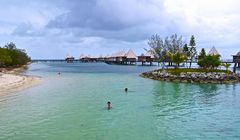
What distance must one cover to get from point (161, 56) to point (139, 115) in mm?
78879

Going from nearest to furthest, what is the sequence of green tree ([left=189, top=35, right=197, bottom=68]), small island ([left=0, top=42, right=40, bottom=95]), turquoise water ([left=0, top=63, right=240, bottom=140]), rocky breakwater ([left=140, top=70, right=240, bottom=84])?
turquoise water ([left=0, top=63, right=240, bottom=140]), small island ([left=0, top=42, right=40, bottom=95]), rocky breakwater ([left=140, top=70, right=240, bottom=84]), green tree ([left=189, top=35, right=197, bottom=68])

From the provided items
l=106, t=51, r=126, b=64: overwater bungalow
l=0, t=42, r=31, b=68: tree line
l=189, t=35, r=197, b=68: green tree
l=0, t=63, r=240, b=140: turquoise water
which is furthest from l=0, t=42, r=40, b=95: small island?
l=106, t=51, r=126, b=64: overwater bungalow

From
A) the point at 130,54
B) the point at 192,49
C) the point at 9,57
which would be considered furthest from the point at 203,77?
the point at 130,54

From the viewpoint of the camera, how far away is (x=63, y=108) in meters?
29.5

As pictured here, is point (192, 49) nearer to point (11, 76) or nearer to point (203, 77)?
point (203, 77)

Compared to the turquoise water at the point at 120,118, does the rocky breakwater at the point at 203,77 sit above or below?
above

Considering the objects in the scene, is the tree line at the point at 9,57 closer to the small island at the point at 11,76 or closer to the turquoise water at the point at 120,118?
the small island at the point at 11,76

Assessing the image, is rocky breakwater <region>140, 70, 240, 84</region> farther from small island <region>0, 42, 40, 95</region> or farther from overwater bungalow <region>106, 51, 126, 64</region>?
overwater bungalow <region>106, 51, 126, 64</region>

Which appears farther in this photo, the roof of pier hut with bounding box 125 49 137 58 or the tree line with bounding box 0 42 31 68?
the roof of pier hut with bounding box 125 49 137 58

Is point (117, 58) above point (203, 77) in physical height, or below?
above

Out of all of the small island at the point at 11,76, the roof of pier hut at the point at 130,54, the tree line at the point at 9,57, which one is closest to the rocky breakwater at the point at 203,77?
the small island at the point at 11,76

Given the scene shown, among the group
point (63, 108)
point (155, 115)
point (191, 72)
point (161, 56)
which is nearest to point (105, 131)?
point (155, 115)

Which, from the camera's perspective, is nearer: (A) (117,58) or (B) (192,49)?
(B) (192,49)

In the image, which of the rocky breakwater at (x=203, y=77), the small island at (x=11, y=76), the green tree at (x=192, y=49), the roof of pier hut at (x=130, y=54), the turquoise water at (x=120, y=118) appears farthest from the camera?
the roof of pier hut at (x=130, y=54)
